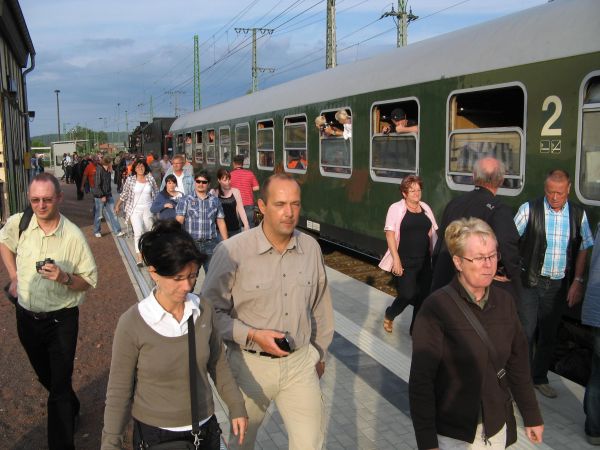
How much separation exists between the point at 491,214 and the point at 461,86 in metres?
2.74

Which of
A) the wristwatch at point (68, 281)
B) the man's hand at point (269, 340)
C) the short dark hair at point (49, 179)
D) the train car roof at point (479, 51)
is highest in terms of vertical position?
the train car roof at point (479, 51)

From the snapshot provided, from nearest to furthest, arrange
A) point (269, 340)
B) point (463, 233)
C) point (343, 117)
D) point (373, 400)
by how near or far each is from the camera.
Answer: point (463, 233)
point (269, 340)
point (373, 400)
point (343, 117)

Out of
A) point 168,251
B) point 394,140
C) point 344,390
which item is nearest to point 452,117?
point 394,140

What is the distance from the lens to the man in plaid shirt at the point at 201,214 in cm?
673

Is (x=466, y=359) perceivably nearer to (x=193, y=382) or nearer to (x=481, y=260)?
(x=481, y=260)

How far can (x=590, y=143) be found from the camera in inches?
201

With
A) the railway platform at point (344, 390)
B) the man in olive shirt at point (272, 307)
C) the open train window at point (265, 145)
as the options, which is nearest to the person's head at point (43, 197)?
the man in olive shirt at point (272, 307)

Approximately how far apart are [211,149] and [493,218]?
13.7 m

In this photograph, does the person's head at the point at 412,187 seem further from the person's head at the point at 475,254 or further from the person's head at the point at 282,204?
the person's head at the point at 475,254

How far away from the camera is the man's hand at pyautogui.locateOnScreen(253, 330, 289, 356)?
2928mm

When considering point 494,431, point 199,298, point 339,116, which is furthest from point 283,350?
point 339,116

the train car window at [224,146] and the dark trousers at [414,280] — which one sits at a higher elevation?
the train car window at [224,146]

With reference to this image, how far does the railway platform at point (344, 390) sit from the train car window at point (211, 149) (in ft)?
31.9

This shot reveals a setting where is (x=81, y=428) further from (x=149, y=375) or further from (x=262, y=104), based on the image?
(x=262, y=104)
